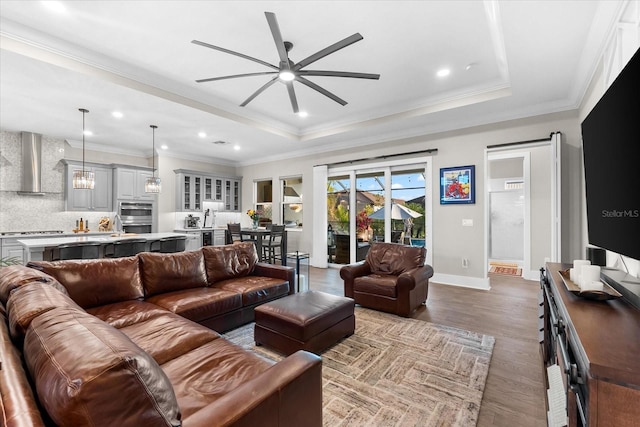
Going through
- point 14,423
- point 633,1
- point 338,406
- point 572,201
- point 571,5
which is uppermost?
point 571,5

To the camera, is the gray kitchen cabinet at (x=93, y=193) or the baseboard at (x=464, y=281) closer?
the baseboard at (x=464, y=281)

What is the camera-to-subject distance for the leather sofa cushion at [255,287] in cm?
311

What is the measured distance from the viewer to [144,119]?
4926mm

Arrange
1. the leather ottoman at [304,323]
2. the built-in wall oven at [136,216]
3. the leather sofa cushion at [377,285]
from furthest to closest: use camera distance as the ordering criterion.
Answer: the built-in wall oven at [136,216], the leather sofa cushion at [377,285], the leather ottoman at [304,323]

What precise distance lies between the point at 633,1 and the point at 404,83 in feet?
7.47

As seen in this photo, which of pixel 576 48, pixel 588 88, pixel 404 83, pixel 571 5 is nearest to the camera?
pixel 571 5

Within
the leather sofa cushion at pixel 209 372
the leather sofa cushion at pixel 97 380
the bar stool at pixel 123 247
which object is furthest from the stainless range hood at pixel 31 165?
the leather sofa cushion at pixel 97 380

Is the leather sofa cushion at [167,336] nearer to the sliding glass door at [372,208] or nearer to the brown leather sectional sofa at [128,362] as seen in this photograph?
the brown leather sectional sofa at [128,362]

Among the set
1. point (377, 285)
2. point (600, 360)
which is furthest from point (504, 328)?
point (600, 360)

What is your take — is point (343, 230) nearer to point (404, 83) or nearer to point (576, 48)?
point (404, 83)

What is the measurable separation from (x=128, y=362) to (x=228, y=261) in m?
2.85

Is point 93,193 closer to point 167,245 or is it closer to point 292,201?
point 167,245

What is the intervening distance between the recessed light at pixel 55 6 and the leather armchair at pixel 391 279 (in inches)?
154

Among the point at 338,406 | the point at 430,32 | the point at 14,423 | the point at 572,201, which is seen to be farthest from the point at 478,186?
the point at 14,423
